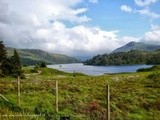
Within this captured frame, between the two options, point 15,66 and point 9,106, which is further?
point 15,66

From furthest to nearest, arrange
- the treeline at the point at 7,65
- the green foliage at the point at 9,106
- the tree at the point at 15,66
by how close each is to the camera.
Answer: the treeline at the point at 7,65 < the tree at the point at 15,66 < the green foliage at the point at 9,106

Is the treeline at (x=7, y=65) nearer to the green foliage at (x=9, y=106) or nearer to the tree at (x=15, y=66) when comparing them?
the tree at (x=15, y=66)

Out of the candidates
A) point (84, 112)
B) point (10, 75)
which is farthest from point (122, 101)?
point (10, 75)

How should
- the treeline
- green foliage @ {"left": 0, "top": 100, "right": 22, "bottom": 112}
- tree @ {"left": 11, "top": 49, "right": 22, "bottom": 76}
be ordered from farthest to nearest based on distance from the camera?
the treeline < tree @ {"left": 11, "top": 49, "right": 22, "bottom": 76} < green foliage @ {"left": 0, "top": 100, "right": 22, "bottom": 112}

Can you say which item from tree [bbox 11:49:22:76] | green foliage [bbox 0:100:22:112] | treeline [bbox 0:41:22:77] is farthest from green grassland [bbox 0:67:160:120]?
treeline [bbox 0:41:22:77]

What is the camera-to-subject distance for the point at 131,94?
40.9m

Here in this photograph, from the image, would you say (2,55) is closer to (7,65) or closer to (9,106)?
(7,65)

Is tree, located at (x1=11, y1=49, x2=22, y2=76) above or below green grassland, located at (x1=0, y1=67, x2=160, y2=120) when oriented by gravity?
above

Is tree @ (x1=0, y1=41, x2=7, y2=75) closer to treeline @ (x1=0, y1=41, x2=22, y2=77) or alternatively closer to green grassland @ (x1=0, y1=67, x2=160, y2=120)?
treeline @ (x1=0, y1=41, x2=22, y2=77)

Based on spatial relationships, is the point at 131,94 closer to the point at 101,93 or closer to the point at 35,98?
the point at 101,93

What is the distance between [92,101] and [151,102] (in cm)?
681

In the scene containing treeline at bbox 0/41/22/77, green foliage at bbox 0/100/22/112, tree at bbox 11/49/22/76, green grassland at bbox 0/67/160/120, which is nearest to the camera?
green foliage at bbox 0/100/22/112

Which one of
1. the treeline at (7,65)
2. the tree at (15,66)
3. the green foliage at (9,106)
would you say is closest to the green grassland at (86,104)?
the green foliage at (9,106)

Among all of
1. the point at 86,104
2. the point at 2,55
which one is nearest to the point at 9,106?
the point at 86,104
